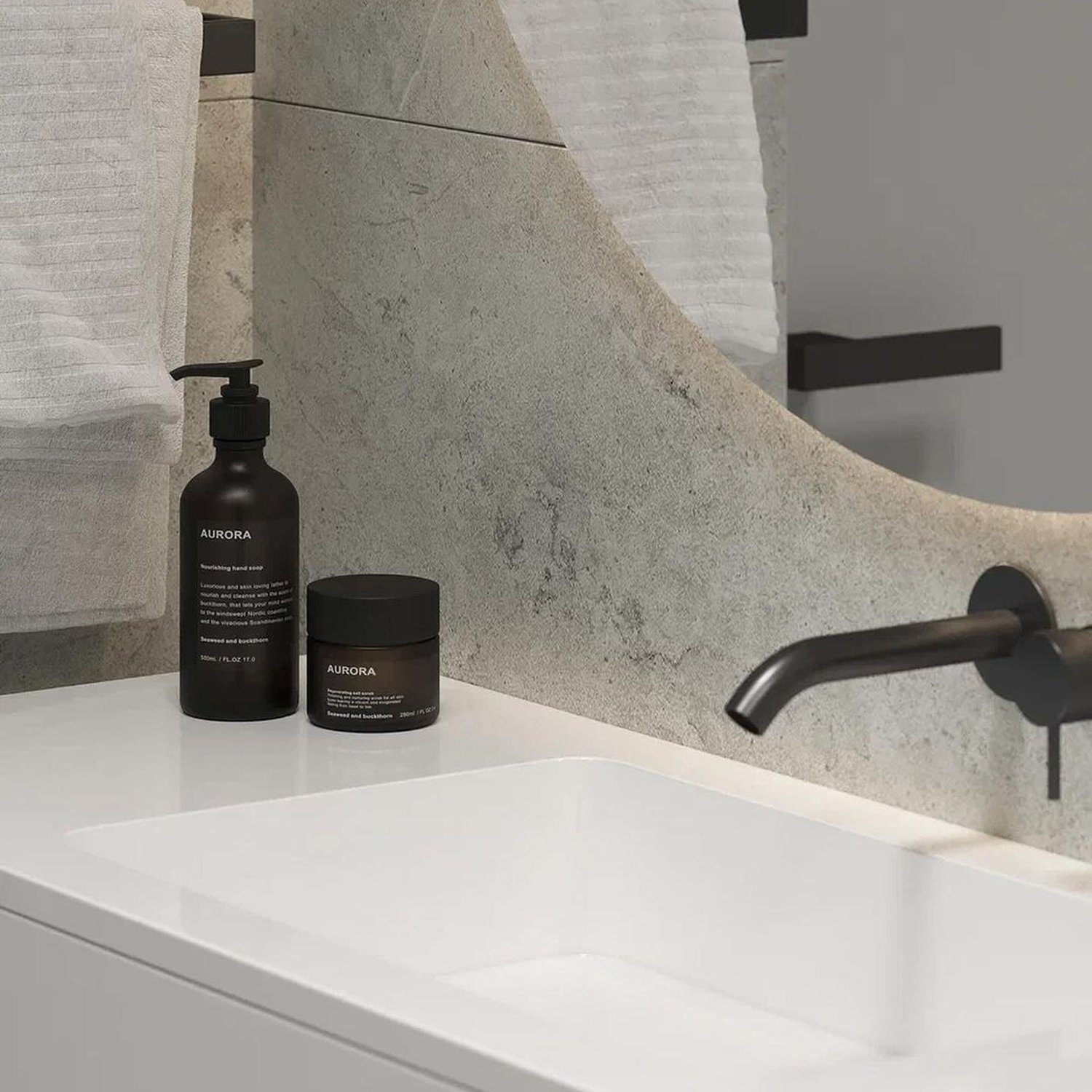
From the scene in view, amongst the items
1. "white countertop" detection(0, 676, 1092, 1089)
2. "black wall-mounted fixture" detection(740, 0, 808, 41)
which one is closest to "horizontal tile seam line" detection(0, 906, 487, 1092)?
"white countertop" detection(0, 676, 1092, 1089)

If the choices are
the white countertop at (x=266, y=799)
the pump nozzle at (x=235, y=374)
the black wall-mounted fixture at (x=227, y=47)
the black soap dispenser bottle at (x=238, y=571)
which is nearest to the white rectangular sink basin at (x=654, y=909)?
the white countertop at (x=266, y=799)

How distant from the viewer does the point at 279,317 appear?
149 cm

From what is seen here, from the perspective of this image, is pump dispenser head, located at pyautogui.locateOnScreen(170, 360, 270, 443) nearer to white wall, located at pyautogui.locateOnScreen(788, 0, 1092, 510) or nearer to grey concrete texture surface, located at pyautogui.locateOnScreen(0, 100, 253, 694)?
grey concrete texture surface, located at pyautogui.locateOnScreen(0, 100, 253, 694)

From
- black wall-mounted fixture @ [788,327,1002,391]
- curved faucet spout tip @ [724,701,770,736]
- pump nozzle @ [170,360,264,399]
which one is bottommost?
curved faucet spout tip @ [724,701,770,736]

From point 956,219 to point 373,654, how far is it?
429 millimetres

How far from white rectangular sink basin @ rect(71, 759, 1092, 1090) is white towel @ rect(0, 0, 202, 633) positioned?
0.32 meters

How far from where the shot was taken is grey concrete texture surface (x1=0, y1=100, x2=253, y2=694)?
147cm

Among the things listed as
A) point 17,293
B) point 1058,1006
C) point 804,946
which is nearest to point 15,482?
point 17,293

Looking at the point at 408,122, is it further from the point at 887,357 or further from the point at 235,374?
the point at 887,357

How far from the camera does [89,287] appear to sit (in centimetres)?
126

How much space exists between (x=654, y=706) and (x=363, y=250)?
1.29 feet

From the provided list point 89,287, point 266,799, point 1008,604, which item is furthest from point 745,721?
point 89,287

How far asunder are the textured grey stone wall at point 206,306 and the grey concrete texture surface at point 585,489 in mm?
19

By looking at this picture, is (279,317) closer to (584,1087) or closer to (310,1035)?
(310,1035)
